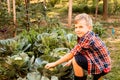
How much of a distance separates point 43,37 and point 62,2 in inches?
315

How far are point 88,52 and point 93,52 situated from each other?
0.19 ft

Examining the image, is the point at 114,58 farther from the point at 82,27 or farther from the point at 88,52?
the point at 82,27

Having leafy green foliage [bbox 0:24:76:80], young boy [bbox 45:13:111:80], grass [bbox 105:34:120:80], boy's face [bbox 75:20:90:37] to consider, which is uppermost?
boy's face [bbox 75:20:90:37]

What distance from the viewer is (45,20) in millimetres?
6910

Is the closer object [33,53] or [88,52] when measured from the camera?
[88,52]

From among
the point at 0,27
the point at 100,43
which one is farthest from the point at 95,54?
the point at 0,27

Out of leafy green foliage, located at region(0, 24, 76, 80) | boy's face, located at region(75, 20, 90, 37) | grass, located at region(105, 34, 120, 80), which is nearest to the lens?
boy's face, located at region(75, 20, 90, 37)

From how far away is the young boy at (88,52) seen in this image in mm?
2928

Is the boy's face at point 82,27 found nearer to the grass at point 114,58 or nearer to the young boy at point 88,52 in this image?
the young boy at point 88,52

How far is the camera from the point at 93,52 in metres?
3.01

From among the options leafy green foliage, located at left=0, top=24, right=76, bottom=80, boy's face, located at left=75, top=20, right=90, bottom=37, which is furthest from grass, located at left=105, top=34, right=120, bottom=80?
boy's face, located at left=75, top=20, right=90, bottom=37

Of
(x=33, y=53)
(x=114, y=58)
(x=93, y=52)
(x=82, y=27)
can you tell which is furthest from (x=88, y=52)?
(x=114, y=58)

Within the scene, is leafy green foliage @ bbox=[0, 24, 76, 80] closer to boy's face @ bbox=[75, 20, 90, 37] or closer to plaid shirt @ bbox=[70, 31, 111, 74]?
plaid shirt @ bbox=[70, 31, 111, 74]

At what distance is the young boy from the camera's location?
293cm
